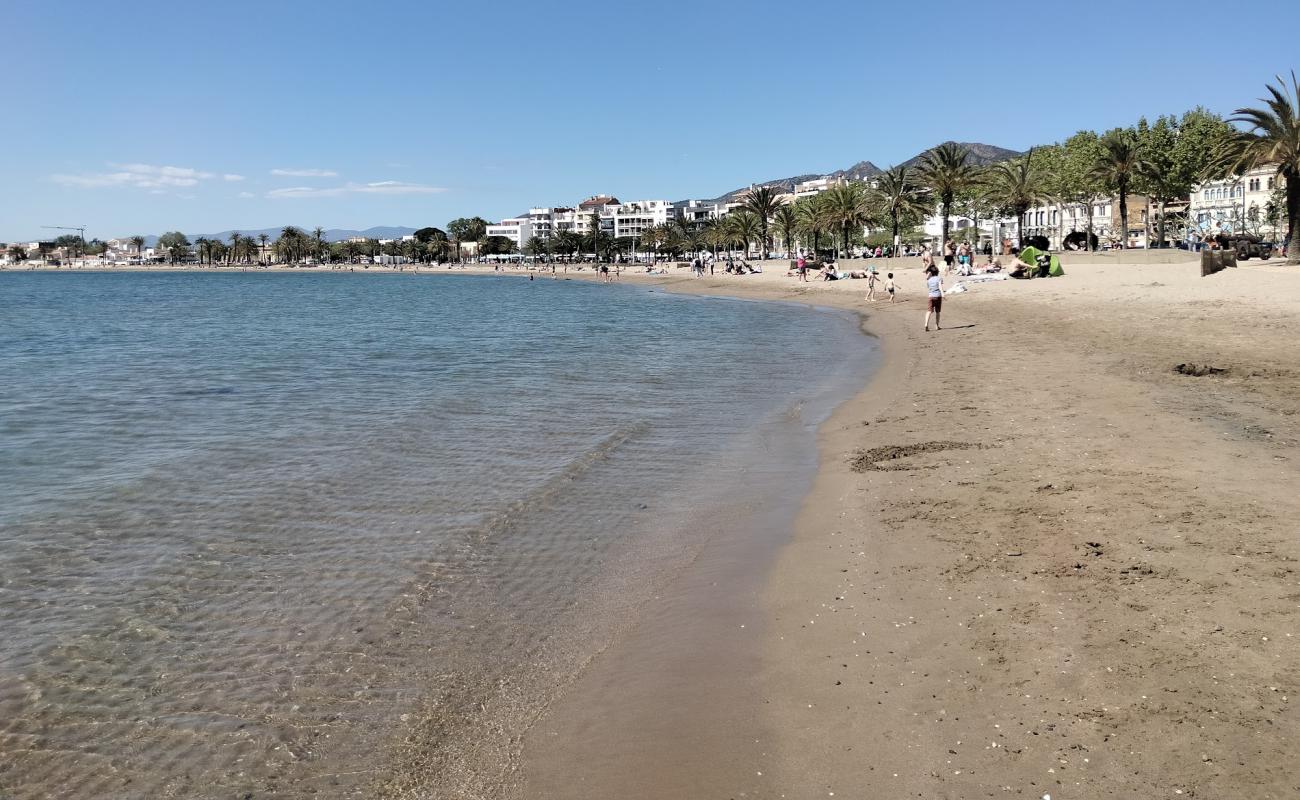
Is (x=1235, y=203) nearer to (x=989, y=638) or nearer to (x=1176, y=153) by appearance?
(x=1176, y=153)

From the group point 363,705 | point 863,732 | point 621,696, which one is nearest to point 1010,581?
point 863,732

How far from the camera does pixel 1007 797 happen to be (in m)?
3.71

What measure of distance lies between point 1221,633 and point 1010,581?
1.34 meters

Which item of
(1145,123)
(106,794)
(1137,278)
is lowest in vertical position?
(106,794)

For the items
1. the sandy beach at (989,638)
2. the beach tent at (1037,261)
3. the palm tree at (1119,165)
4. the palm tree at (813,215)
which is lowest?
the sandy beach at (989,638)

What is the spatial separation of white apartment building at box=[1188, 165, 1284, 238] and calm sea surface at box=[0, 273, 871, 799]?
95175 mm

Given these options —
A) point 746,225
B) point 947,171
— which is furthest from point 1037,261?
point 746,225

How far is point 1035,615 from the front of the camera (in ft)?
17.9

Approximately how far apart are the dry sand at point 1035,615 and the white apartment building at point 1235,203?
98.4 meters

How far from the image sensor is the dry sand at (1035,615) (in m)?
3.97

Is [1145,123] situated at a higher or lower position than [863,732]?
higher

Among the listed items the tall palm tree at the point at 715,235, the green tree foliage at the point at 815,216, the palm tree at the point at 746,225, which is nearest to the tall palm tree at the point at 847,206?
the green tree foliage at the point at 815,216

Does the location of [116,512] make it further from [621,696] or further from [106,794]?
[621,696]

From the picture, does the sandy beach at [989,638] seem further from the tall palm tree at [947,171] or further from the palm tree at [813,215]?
the palm tree at [813,215]
